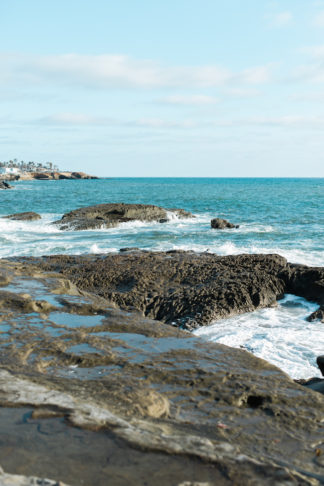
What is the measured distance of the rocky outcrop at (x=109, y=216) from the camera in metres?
25.9

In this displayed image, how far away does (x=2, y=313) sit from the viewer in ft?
20.8

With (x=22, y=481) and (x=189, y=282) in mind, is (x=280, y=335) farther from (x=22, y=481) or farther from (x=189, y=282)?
(x=22, y=481)

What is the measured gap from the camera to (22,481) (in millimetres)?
2508

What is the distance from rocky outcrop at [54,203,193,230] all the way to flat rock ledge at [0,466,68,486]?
22.9 metres

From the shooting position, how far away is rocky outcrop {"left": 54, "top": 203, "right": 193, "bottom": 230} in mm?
25923

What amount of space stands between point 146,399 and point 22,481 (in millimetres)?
1421

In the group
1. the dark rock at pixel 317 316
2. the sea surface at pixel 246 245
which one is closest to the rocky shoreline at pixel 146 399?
the sea surface at pixel 246 245

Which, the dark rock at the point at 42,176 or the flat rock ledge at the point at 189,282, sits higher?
the dark rock at the point at 42,176

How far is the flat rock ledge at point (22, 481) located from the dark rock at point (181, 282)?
6336 millimetres

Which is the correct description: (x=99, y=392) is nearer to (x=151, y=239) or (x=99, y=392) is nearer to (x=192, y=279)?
(x=192, y=279)

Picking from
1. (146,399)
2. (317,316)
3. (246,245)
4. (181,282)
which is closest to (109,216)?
(246,245)

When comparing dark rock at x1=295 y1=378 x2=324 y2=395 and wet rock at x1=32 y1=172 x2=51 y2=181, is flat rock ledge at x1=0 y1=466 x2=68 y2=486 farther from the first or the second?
wet rock at x1=32 y1=172 x2=51 y2=181

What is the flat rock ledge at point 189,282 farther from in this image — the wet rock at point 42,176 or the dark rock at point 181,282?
the wet rock at point 42,176

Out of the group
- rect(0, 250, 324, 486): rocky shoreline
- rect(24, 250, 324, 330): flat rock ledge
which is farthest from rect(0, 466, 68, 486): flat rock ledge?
rect(24, 250, 324, 330): flat rock ledge
